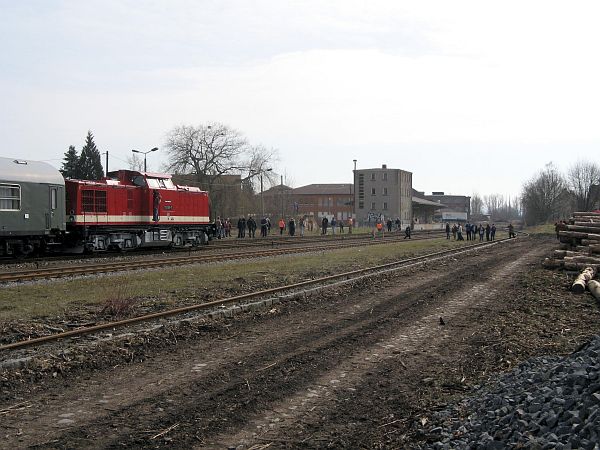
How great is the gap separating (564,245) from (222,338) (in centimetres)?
2158

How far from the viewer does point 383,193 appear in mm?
101875

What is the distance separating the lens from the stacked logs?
50.3 feet

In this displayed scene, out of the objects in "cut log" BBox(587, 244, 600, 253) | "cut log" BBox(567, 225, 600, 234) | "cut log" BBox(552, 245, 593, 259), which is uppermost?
"cut log" BBox(567, 225, 600, 234)

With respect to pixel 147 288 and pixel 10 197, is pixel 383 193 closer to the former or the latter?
pixel 10 197

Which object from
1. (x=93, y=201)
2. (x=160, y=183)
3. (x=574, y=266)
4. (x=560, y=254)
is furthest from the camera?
(x=160, y=183)

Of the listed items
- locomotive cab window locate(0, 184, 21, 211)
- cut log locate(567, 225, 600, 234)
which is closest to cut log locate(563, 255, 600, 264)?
cut log locate(567, 225, 600, 234)

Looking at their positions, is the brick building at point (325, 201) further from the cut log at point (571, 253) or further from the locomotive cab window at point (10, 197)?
the locomotive cab window at point (10, 197)

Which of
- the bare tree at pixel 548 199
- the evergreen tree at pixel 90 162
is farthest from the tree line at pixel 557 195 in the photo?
the evergreen tree at pixel 90 162

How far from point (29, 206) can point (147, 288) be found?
943cm

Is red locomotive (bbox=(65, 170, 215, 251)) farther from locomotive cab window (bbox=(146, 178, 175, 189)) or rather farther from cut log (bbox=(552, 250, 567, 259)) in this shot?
cut log (bbox=(552, 250, 567, 259))

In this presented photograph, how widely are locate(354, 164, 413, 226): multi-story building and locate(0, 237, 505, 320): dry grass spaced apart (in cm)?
8085

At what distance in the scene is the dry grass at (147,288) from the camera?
1077cm

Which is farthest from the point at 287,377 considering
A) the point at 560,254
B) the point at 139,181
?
the point at 139,181

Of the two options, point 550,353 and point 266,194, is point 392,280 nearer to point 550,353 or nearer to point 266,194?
point 550,353
